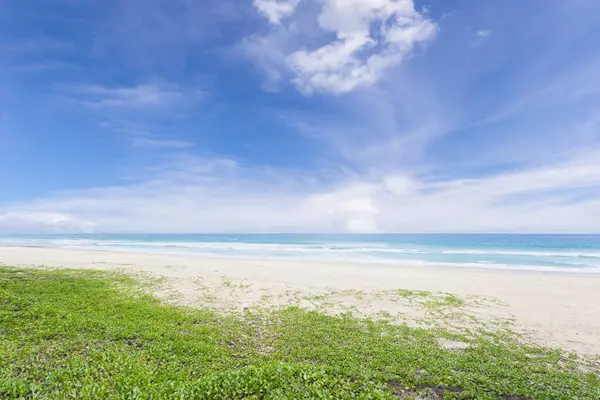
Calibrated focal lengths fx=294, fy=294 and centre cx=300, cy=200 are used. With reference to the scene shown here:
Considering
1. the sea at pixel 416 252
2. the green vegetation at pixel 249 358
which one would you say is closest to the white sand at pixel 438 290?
the green vegetation at pixel 249 358

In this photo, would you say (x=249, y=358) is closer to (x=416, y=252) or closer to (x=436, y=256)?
(x=436, y=256)

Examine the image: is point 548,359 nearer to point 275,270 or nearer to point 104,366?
point 104,366

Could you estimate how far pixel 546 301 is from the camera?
13.9 metres

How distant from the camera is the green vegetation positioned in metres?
5.12

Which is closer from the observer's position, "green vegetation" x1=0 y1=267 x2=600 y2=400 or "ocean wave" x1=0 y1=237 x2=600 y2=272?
"green vegetation" x1=0 y1=267 x2=600 y2=400

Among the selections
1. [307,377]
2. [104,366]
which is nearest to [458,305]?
[307,377]

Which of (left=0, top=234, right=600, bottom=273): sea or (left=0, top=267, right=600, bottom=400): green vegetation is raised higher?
A: (left=0, top=267, right=600, bottom=400): green vegetation

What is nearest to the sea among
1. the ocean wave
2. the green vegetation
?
the ocean wave

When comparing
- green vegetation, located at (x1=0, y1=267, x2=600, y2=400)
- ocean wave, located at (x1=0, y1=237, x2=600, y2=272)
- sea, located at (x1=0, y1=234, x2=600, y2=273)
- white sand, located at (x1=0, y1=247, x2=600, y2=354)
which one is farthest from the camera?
sea, located at (x1=0, y1=234, x2=600, y2=273)

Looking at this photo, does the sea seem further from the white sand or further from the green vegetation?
the green vegetation

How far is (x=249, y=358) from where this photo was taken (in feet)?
22.5

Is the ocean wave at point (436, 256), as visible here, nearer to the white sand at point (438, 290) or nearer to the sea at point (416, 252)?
the sea at point (416, 252)

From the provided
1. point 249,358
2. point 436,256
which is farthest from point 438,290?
Result: point 436,256

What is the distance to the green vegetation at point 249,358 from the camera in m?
5.12
